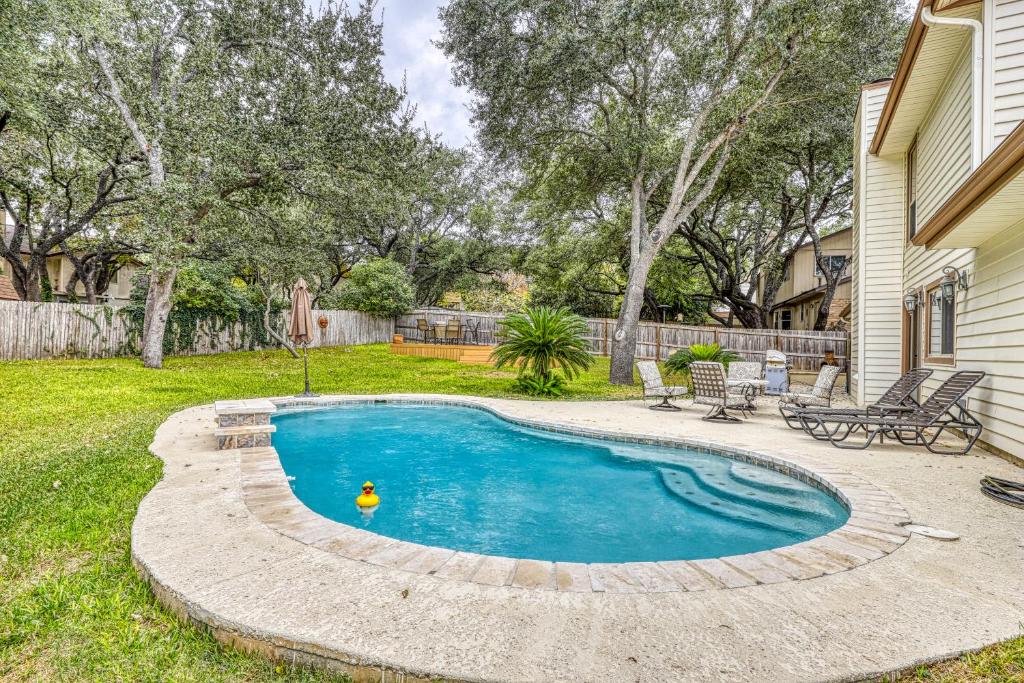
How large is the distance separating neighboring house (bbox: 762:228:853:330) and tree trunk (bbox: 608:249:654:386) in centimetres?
997

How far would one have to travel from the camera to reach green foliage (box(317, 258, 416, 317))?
20.9 meters

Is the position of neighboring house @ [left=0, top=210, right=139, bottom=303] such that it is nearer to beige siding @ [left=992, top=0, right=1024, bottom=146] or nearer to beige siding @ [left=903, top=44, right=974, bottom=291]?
beige siding @ [left=903, top=44, right=974, bottom=291]

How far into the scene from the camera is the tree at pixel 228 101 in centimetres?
1108

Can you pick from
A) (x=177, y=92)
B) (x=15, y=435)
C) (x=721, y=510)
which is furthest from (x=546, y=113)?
(x=15, y=435)

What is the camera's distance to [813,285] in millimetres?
21734

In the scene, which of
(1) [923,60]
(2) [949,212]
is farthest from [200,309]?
(1) [923,60]

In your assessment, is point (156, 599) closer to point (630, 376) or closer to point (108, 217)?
point (630, 376)

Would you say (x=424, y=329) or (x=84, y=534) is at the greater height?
(x=424, y=329)

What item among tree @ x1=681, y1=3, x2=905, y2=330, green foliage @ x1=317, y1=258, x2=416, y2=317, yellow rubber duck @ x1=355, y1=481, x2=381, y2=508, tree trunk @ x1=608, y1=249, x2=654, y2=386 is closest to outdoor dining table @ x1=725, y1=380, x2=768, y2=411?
tree trunk @ x1=608, y1=249, x2=654, y2=386

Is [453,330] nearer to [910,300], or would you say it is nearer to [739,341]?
[739,341]

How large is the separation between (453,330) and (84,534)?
16.3 m

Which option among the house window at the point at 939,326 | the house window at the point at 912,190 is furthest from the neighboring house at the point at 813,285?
the house window at the point at 939,326

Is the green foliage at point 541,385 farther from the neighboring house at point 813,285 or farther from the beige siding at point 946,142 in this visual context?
the neighboring house at point 813,285

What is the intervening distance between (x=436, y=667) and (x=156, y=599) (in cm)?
146
